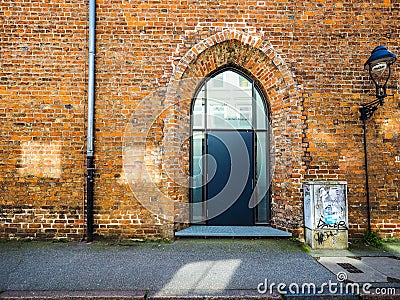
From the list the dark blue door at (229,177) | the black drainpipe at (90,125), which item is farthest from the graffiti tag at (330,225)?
the black drainpipe at (90,125)

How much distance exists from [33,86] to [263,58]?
4.75 metres

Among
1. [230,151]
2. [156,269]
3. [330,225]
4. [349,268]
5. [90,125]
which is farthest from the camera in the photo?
[230,151]

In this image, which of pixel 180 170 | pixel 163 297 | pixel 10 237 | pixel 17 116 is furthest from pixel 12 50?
pixel 163 297

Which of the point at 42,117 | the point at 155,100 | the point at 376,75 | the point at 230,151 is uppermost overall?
the point at 376,75

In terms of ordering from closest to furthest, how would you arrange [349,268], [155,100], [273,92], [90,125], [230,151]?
1. [349,268]
2. [90,125]
3. [155,100]
4. [273,92]
5. [230,151]

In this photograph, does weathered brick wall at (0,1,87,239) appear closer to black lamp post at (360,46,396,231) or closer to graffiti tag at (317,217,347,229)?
graffiti tag at (317,217,347,229)

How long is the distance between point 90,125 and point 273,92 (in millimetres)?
3837

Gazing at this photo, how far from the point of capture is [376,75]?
5.53 meters

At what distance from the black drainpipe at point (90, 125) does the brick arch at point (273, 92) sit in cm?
149

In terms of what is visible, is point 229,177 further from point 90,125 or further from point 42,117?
point 42,117

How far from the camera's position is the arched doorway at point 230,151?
6.02 meters

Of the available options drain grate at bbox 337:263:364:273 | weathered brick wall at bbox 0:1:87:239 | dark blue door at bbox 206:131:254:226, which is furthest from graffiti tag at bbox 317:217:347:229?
weathered brick wall at bbox 0:1:87:239

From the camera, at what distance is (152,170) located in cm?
544

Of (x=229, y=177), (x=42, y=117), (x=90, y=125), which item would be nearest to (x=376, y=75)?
(x=229, y=177)
